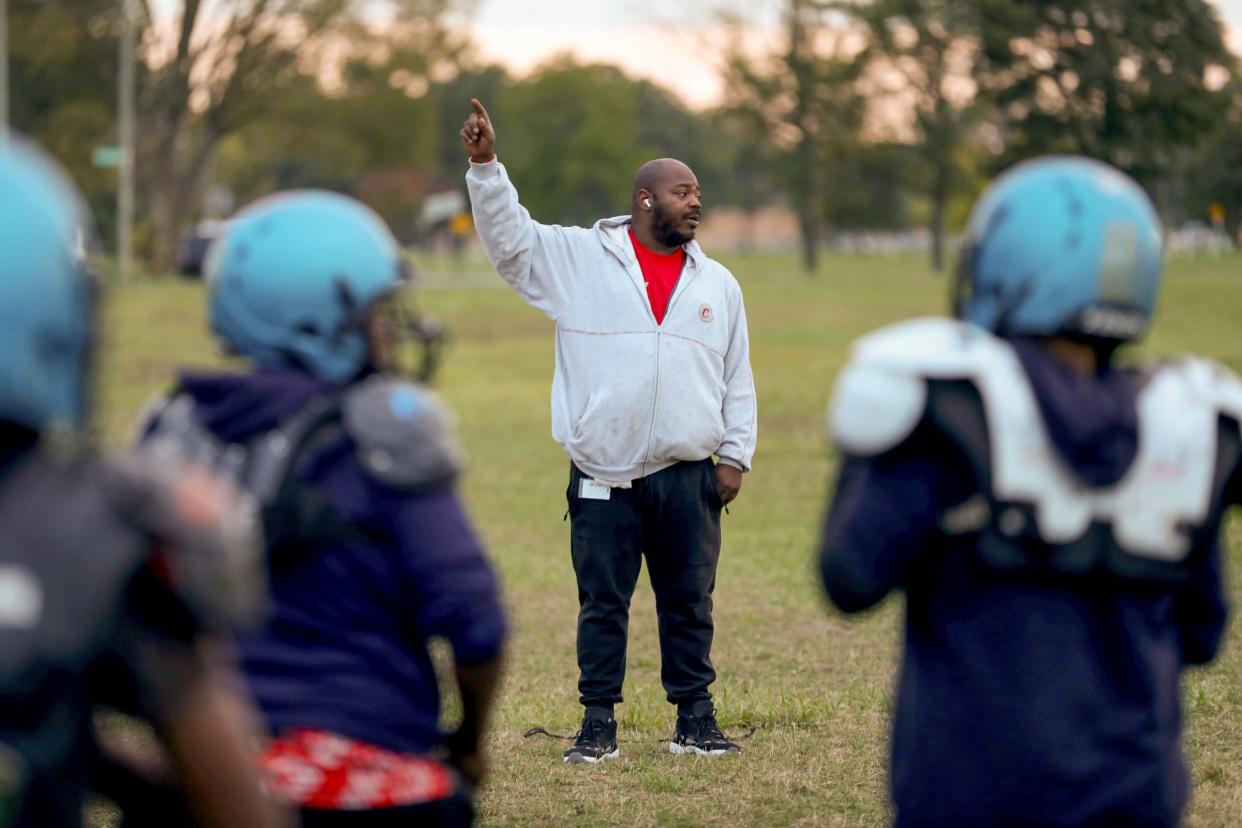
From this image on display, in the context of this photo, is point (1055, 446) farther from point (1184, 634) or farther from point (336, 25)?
point (336, 25)

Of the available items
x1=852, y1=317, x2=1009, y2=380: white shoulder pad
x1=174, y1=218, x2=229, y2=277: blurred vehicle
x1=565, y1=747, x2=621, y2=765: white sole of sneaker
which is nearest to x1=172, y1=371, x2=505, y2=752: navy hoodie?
x1=174, y1=218, x2=229, y2=277: blurred vehicle

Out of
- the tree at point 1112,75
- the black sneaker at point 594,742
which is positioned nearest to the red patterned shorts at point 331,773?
the black sneaker at point 594,742

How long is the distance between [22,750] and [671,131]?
133175mm

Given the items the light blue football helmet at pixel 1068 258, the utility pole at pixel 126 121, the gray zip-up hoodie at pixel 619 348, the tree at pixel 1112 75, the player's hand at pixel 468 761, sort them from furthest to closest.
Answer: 1. the tree at pixel 1112 75
2. the utility pole at pixel 126 121
3. the gray zip-up hoodie at pixel 619 348
4. the player's hand at pixel 468 761
5. the light blue football helmet at pixel 1068 258

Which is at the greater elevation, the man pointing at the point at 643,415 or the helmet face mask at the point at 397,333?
the helmet face mask at the point at 397,333

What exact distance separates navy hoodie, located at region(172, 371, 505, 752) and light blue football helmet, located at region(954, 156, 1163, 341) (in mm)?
1001

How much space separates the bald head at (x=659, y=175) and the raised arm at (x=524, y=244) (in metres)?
0.28

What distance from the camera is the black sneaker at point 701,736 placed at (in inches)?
256

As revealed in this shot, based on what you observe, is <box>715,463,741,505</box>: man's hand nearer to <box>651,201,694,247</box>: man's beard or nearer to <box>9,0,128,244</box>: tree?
<box>651,201,694,247</box>: man's beard

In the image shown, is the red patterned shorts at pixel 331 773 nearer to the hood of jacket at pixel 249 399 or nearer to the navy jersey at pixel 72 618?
the hood of jacket at pixel 249 399

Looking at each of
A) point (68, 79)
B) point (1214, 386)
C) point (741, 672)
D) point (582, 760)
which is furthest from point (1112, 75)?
point (1214, 386)

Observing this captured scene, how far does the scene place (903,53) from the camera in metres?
71.7

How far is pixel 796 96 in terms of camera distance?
76.8 metres

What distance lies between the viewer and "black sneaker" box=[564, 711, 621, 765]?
6387mm
